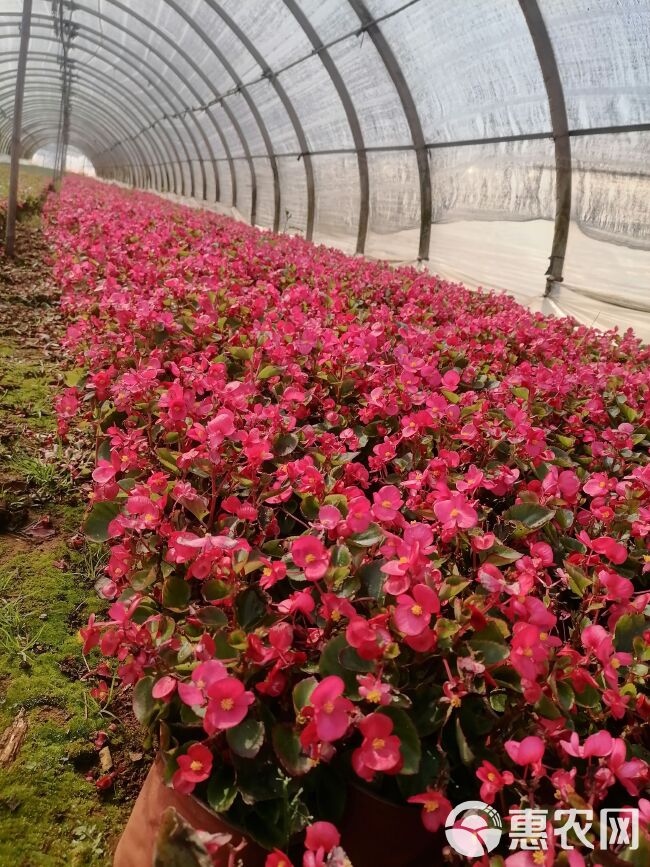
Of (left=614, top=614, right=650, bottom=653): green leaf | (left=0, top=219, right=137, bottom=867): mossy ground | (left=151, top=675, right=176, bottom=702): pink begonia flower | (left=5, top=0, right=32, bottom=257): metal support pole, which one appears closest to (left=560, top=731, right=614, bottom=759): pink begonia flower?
(left=614, top=614, right=650, bottom=653): green leaf

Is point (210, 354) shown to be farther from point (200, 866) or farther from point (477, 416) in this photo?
point (200, 866)

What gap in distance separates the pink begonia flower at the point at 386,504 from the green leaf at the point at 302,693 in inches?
16.0

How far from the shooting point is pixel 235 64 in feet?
37.8

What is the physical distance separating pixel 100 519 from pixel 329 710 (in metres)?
Result: 0.83

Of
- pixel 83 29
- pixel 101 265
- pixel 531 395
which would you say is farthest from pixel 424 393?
pixel 83 29

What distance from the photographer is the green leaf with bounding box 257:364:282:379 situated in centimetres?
217

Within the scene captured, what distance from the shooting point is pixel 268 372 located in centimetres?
218

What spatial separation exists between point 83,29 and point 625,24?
13720 millimetres

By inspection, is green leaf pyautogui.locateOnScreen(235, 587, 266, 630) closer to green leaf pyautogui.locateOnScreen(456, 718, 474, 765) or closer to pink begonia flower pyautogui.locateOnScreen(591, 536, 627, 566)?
green leaf pyautogui.locateOnScreen(456, 718, 474, 765)

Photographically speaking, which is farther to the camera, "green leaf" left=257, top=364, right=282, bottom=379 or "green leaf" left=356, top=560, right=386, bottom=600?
"green leaf" left=257, top=364, right=282, bottom=379

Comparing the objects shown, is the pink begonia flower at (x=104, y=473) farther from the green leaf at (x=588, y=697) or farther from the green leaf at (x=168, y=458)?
the green leaf at (x=588, y=697)

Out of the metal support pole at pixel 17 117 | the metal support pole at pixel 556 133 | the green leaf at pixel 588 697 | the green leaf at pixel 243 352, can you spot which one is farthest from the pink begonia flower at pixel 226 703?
the metal support pole at pixel 17 117

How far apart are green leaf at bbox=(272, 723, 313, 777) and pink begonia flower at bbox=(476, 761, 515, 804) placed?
0.90 ft

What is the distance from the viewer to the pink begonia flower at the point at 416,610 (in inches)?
39.4
